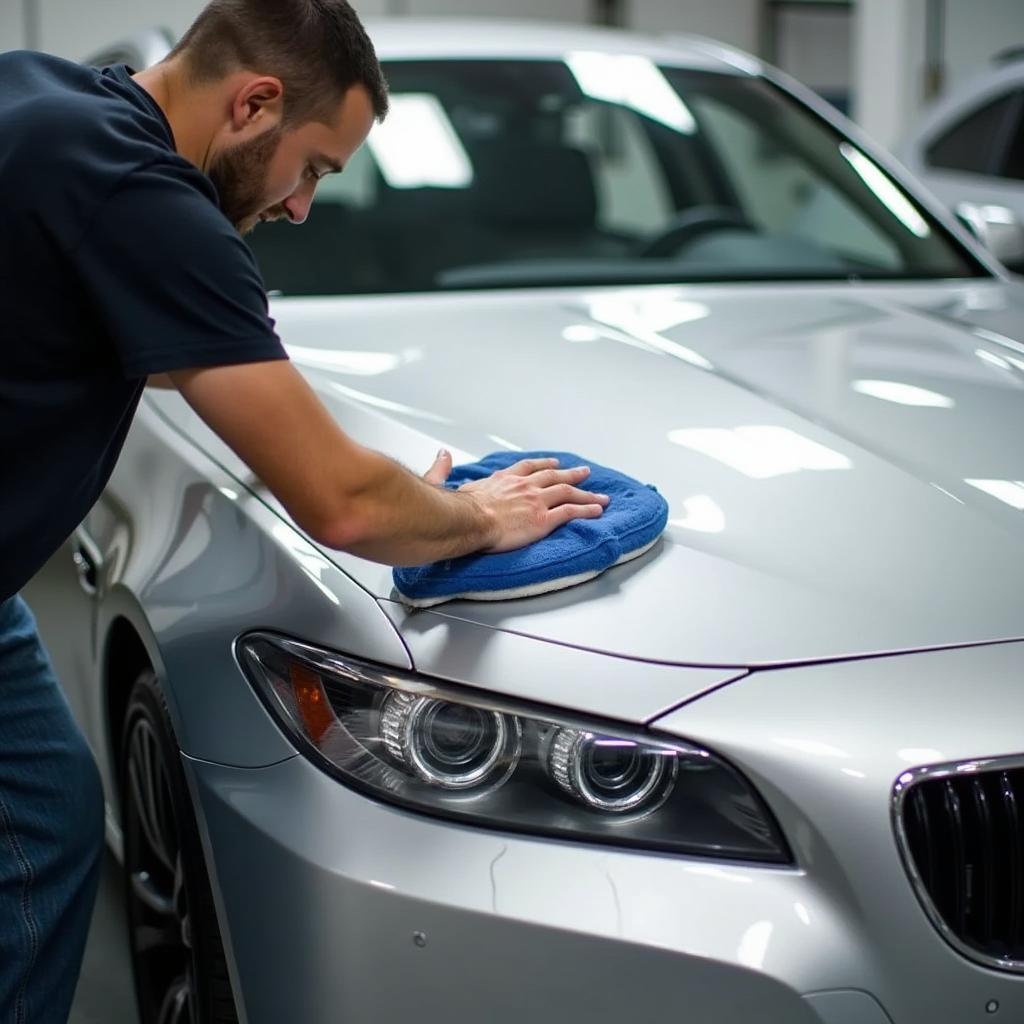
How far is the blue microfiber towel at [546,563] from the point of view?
1.51 metres

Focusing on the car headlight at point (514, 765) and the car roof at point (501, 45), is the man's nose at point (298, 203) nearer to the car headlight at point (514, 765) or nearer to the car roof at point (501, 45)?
the car headlight at point (514, 765)

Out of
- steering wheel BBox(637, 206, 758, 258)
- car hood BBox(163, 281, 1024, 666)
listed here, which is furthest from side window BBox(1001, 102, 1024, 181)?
car hood BBox(163, 281, 1024, 666)

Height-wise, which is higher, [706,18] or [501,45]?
[501,45]

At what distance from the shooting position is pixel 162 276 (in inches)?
50.5

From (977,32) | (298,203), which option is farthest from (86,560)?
(977,32)

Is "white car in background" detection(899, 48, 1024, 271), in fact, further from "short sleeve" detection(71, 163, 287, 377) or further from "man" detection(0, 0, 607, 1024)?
"short sleeve" detection(71, 163, 287, 377)

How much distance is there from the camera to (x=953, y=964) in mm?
1347

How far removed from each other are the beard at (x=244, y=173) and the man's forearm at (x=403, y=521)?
1.00 ft

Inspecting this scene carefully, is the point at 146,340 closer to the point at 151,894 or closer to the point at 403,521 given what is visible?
the point at 403,521

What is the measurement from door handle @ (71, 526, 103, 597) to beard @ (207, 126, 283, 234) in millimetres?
664

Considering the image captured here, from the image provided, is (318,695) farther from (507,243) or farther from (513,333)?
(507,243)

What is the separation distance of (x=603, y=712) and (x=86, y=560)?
3.25 feet

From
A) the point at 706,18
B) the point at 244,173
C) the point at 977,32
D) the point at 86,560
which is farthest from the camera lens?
the point at 706,18

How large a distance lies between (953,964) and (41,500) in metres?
0.94
